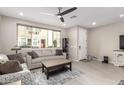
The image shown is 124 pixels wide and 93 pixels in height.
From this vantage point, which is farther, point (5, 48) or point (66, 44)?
point (66, 44)

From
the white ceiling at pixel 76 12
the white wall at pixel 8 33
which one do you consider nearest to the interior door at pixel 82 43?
the white ceiling at pixel 76 12

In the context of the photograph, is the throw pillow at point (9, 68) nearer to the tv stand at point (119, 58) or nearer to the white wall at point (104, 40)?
the tv stand at point (119, 58)

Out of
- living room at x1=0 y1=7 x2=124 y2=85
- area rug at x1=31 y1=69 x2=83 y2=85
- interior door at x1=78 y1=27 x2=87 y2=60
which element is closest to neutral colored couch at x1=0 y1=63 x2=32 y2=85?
area rug at x1=31 y1=69 x2=83 y2=85

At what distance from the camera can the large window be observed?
4562 mm

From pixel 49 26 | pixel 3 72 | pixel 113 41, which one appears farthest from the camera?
pixel 49 26

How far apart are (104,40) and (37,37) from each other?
4.47 m

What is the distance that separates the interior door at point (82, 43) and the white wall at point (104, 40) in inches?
19.4

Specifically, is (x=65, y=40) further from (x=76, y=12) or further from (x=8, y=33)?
(x=8, y=33)

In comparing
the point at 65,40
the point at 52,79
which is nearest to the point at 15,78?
the point at 52,79
